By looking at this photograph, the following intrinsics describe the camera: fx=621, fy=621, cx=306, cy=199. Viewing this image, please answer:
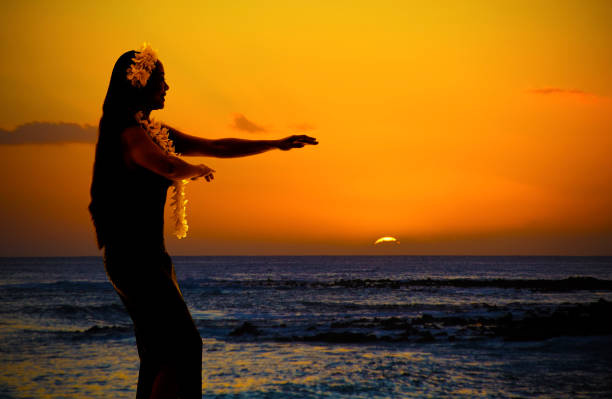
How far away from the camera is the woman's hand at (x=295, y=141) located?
106 inches

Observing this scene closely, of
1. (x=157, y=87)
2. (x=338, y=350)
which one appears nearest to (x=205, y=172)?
(x=157, y=87)

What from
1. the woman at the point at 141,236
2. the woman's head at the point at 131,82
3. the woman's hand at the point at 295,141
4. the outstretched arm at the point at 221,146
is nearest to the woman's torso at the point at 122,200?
the woman at the point at 141,236

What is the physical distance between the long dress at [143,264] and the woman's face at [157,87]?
240 mm

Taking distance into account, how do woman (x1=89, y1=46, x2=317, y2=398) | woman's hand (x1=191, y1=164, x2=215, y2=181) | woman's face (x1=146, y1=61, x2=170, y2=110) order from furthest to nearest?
1. woman's face (x1=146, y1=61, x2=170, y2=110)
2. woman (x1=89, y1=46, x2=317, y2=398)
3. woman's hand (x1=191, y1=164, x2=215, y2=181)

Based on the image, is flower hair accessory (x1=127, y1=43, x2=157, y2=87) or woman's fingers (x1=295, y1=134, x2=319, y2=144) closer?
flower hair accessory (x1=127, y1=43, x2=157, y2=87)

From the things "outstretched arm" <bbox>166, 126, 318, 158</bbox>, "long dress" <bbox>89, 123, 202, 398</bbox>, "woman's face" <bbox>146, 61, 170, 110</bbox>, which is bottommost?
"long dress" <bbox>89, 123, 202, 398</bbox>

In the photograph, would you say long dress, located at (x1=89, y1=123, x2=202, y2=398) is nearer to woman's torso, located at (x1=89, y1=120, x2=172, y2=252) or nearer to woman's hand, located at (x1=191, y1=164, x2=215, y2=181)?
woman's torso, located at (x1=89, y1=120, x2=172, y2=252)

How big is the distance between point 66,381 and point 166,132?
10.4 m

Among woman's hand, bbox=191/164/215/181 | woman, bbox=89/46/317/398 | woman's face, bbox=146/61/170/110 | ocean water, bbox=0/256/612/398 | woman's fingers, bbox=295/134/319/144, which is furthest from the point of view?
ocean water, bbox=0/256/612/398

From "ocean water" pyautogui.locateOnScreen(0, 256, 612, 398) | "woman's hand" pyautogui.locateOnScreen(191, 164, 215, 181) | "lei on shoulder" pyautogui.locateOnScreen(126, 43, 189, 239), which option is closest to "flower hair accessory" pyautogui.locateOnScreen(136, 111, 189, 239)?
"lei on shoulder" pyautogui.locateOnScreen(126, 43, 189, 239)

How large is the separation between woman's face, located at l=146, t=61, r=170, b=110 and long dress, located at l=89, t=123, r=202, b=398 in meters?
0.24

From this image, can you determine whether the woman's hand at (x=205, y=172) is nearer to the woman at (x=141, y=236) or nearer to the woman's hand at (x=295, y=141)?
the woman at (x=141, y=236)

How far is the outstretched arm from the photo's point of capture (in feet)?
9.00

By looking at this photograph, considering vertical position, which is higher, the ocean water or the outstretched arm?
the outstretched arm
